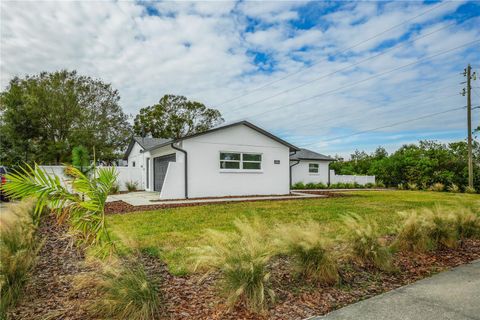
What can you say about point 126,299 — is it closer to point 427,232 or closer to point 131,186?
point 427,232

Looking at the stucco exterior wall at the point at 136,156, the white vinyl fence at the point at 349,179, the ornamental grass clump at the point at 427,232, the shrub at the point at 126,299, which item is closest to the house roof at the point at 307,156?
the white vinyl fence at the point at 349,179

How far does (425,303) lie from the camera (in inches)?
125

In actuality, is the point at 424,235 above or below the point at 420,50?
below

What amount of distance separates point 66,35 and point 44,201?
7.60 meters

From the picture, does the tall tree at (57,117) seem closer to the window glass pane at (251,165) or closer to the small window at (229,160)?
the small window at (229,160)

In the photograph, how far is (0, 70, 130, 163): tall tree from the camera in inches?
1041

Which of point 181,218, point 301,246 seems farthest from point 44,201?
point 181,218

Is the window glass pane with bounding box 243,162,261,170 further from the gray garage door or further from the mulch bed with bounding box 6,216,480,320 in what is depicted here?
the mulch bed with bounding box 6,216,480,320

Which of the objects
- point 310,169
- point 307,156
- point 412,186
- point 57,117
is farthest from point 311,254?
point 57,117

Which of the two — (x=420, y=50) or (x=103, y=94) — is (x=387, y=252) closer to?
(x=420, y=50)

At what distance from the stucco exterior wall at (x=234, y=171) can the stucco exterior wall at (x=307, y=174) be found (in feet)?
24.9

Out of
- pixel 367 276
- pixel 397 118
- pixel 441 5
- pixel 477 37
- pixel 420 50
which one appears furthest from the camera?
pixel 397 118

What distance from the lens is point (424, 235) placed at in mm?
5105

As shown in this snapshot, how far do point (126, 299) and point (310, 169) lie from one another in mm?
23997
